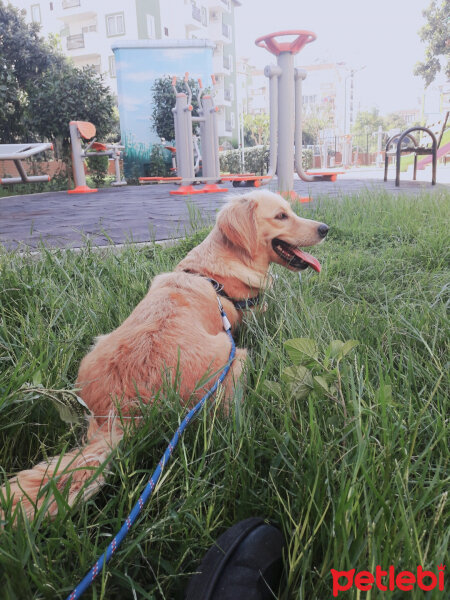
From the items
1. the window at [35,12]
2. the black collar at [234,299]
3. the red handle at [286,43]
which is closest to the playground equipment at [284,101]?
the red handle at [286,43]

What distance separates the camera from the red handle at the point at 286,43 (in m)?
5.57

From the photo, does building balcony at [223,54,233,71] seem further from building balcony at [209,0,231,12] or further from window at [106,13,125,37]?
window at [106,13,125,37]

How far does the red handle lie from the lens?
5.57 m

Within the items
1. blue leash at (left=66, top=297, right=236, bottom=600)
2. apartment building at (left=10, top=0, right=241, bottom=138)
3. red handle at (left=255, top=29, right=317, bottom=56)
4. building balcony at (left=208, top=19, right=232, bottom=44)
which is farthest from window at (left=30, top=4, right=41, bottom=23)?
blue leash at (left=66, top=297, right=236, bottom=600)

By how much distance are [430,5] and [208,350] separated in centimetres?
3009

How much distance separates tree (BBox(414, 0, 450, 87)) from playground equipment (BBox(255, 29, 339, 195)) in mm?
22571

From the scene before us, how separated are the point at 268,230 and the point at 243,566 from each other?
1.88 m

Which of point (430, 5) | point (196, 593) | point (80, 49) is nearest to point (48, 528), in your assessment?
point (196, 593)

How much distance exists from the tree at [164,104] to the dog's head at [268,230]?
1581 cm

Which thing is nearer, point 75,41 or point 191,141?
point 191,141

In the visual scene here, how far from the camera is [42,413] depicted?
1.42 metres

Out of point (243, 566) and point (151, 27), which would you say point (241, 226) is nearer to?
point (243, 566)

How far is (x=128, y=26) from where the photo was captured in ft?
105

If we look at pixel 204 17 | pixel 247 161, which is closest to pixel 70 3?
pixel 204 17
